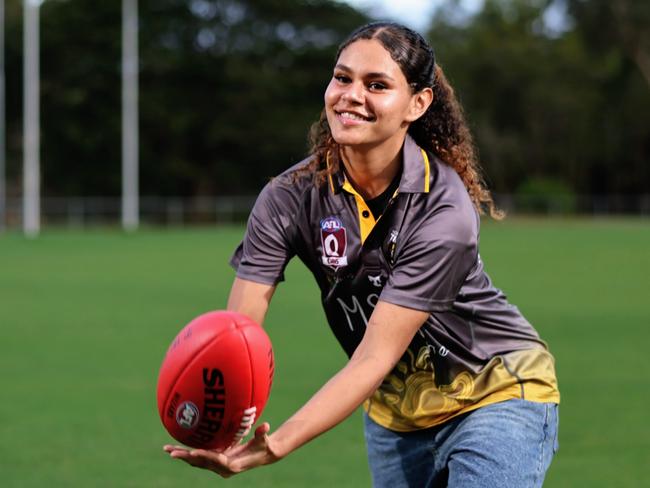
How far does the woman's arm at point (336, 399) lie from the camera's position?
10.6 ft

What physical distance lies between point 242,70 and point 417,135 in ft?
165

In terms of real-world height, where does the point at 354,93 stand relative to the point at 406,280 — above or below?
above

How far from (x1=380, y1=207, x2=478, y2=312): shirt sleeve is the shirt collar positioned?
13 cm

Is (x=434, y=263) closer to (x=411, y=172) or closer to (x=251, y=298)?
(x=411, y=172)

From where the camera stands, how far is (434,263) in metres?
3.54

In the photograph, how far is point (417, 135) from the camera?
3973 millimetres

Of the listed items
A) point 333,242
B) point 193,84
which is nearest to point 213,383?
point 333,242

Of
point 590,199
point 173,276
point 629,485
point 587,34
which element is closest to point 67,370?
point 629,485

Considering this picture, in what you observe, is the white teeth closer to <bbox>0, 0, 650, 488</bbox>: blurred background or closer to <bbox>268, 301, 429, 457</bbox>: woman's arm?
<bbox>268, 301, 429, 457</bbox>: woman's arm

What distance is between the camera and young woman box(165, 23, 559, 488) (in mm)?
3535

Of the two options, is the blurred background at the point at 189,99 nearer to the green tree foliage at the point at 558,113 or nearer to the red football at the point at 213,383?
the green tree foliage at the point at 558,113

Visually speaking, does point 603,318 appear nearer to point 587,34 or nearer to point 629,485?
point 629,485

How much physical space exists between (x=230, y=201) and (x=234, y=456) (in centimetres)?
4777

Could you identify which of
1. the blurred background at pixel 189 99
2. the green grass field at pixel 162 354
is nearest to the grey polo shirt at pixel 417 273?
the green grass field at pixel 162 354
